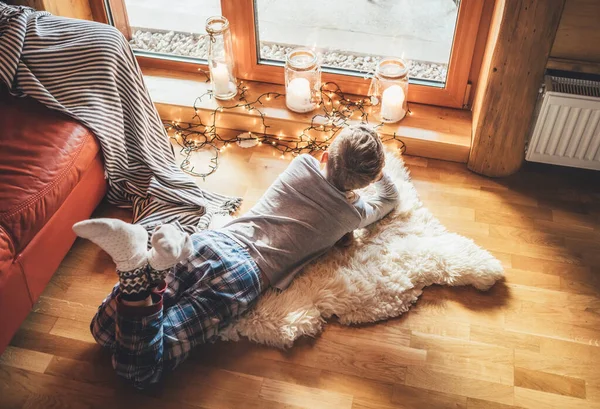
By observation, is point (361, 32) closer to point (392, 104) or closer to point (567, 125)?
point (392, 104)

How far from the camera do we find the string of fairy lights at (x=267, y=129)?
2.40 meters

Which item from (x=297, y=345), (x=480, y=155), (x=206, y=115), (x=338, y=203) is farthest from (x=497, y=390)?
(x=206, y=115)

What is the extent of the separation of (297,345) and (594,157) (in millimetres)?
1266

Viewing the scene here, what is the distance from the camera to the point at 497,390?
5.33 ft

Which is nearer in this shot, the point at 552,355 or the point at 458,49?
the point at 552,355

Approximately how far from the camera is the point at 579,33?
6.16ft

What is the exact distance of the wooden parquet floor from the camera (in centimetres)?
162

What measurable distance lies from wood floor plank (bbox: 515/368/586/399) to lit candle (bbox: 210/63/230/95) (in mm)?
1577

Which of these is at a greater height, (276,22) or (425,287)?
(276,22)

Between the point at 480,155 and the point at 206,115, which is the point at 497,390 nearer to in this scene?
the point at 480,155

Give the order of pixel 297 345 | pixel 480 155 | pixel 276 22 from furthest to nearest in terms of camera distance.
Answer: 1. pixel 276 22
2. pixel 480 155
3. pixel 297 345

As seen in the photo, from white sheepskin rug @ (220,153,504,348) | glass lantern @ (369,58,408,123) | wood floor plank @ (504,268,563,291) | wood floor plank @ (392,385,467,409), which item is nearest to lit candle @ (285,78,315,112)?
glass lantern @ (369,58,408,123)

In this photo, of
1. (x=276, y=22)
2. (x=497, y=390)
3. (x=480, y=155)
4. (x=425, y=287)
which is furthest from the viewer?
(x=276, y=22)

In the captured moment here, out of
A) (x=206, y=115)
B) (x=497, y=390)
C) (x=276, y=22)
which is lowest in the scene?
(x=497, y=390)
